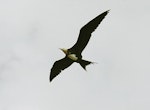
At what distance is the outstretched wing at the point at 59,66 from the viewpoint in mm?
51594

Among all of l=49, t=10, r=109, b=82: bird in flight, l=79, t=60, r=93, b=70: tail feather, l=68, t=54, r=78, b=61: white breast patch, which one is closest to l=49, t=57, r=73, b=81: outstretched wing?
l=49, t=10, r=109, b=82: bird in flight

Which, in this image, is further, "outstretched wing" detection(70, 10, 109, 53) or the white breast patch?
the white breast patch

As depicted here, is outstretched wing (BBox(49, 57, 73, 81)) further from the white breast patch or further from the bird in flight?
the white breast patch

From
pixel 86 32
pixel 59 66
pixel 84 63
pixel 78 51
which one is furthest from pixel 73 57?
pixel 59 66

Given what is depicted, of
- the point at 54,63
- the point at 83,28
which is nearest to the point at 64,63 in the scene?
the point at 54,63

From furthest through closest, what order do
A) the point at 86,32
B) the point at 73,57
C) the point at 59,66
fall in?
1. the point at 59,66
2. the point at 73,57
3. the point at 86,32

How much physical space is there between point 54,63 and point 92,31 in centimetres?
531

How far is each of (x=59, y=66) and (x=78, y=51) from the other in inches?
117

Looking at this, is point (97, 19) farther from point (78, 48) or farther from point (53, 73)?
point (53, 73)

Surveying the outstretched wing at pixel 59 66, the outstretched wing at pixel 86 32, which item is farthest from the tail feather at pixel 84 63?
the outstretched wing at pixel 59 66

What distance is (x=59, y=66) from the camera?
51844mm

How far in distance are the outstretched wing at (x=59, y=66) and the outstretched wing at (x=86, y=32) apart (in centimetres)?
207

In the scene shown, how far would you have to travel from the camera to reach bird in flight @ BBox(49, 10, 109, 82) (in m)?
48.1

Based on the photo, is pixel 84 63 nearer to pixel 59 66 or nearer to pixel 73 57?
pixel 73 57
